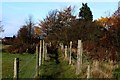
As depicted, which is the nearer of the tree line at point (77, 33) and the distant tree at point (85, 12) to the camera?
the tree line at point (77, 33)

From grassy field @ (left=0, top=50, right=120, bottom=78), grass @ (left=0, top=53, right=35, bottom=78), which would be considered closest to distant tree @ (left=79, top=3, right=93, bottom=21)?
grass @ (left=0, top=53, right=35, bottom=78)

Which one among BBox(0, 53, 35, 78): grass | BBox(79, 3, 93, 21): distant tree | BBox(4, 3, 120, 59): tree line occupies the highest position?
BBox(79, 3, 93, 21): distant tree

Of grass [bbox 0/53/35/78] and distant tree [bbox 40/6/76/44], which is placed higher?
distant tree [bbox 40/6/76/44]

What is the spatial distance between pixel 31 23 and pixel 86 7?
14169mm

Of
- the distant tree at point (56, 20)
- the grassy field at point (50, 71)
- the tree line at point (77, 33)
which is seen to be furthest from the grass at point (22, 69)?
the distant tree at point (56, 20)

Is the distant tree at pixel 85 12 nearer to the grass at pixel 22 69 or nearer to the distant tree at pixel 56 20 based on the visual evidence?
the distant tree at pixel 56 20

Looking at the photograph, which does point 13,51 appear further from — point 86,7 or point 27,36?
point 86,7

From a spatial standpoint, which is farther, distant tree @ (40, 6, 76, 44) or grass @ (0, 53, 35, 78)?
distant tree @ (40, 6, 76, 44)

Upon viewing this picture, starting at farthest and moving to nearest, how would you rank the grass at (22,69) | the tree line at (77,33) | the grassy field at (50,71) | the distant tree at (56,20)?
1. the distant tree at (56,20)
2. the tree line at (77,33)
3. the grass at (22,69)
4. the grassy field at (50,71)

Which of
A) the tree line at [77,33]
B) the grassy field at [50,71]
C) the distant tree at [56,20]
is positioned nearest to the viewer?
the grassy field at [50,71]

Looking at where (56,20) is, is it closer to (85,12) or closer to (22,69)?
(85,12)

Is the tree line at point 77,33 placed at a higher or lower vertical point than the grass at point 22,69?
higher

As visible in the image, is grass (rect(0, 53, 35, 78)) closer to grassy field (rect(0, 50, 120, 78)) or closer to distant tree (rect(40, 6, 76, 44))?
grassy field (rect(0, 50, 120, 78))

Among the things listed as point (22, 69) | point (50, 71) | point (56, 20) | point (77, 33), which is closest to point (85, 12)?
point (56, 20)
